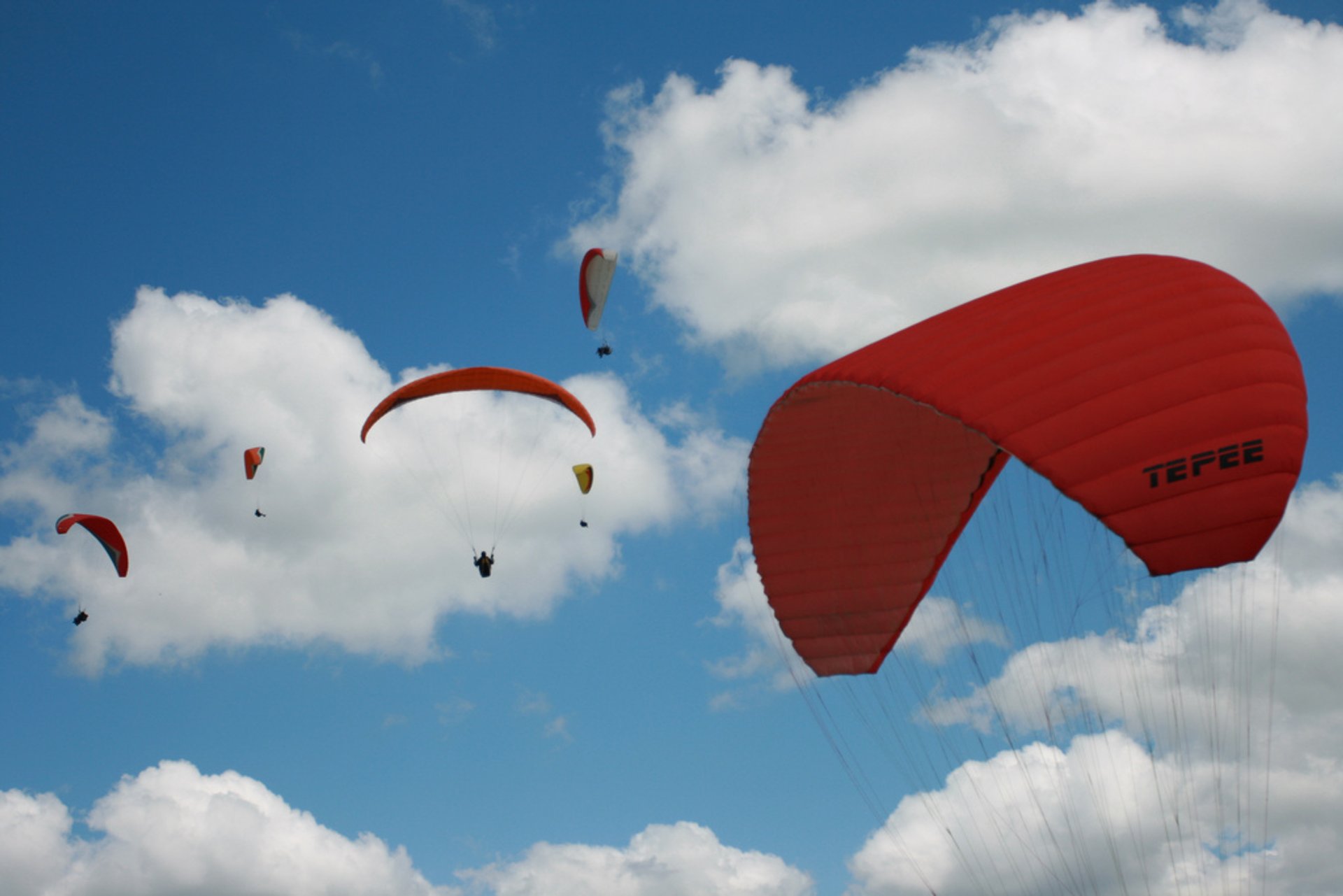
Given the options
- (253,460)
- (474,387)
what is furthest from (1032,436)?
(253,460)

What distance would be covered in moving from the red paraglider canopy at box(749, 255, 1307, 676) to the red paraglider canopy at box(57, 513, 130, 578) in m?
24.9

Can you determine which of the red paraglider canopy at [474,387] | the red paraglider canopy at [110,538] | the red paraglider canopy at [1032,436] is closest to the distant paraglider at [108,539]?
the red paraglider canopy at [110,538]

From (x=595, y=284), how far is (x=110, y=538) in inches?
722

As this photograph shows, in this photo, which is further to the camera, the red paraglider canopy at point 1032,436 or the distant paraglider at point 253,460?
the distant paraglider at point 253,460

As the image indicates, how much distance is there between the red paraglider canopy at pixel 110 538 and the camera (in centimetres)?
3862

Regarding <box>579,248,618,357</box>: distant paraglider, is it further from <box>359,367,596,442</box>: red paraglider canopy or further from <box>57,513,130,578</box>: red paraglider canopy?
<box>57,513,130,578</box>: red paraglider canopy

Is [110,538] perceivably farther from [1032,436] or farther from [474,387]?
[1032,436]

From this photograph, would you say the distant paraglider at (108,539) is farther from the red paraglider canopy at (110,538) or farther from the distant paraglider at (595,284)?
the distant paraglider at (595,284)

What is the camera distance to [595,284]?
108 ft

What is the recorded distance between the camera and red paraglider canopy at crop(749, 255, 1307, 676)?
1487 cm

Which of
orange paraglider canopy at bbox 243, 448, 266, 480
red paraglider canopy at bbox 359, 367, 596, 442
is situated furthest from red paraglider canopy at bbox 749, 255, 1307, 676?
orange paraglider canopy at bbox 243, 448, 266, 480

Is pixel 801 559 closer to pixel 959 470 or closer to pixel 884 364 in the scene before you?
pixel 959 470

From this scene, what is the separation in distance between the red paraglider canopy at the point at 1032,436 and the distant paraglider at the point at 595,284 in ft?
39.2

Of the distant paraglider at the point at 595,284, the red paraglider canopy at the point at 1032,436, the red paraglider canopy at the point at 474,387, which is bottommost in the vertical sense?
the red paraglider canopy at the point at 1032,436
